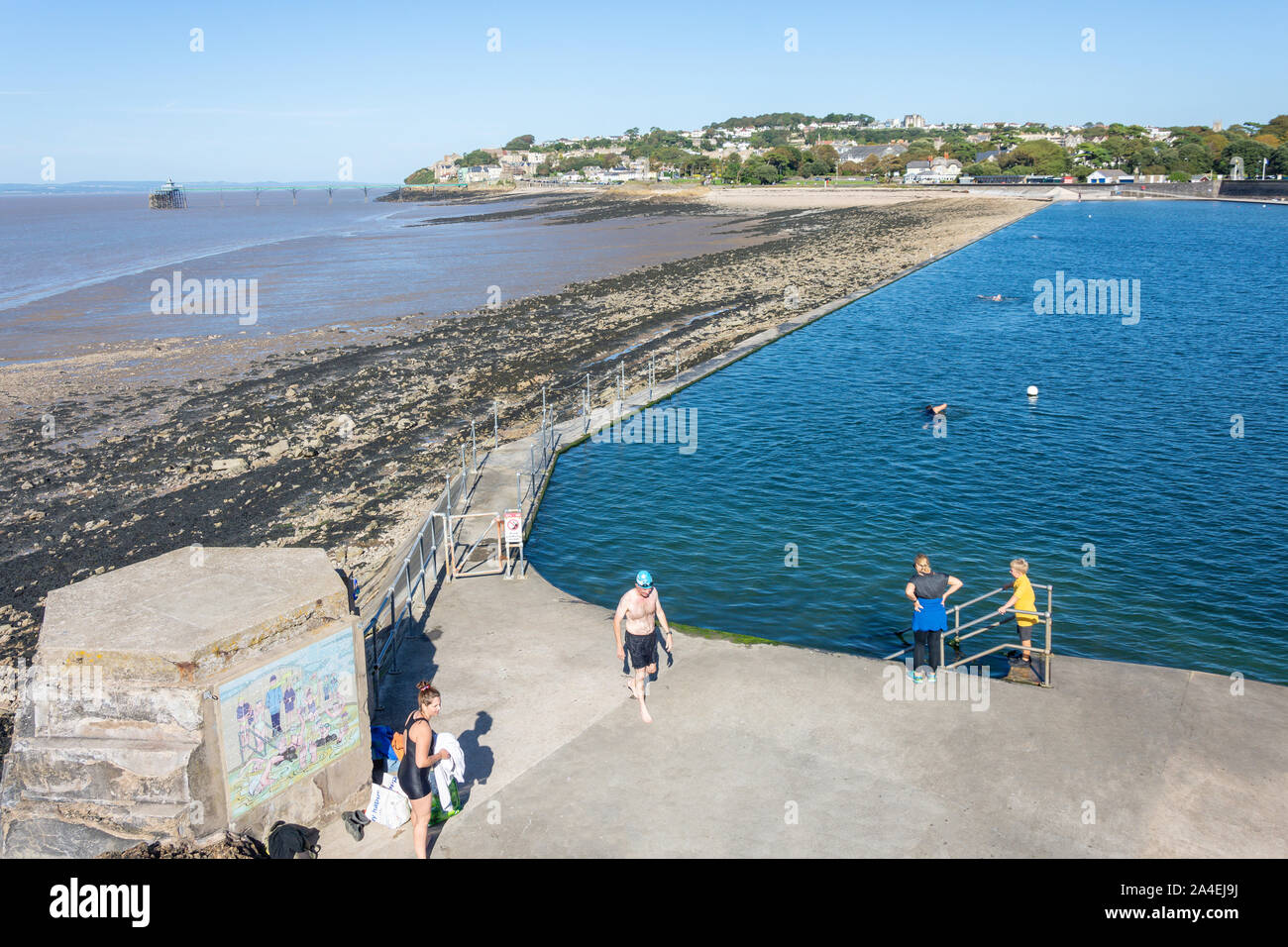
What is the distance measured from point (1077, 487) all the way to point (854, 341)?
1961cm

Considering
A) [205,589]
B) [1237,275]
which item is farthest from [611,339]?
[1237,275]

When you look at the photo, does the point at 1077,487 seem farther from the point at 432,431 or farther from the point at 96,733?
the point at 96,733

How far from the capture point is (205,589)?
873 cm

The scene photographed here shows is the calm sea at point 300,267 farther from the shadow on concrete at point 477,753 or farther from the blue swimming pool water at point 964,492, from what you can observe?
the shadow on concrete at point 477,753

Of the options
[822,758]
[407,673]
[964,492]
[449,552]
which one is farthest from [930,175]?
[822,758]

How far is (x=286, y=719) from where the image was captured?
27.4ft

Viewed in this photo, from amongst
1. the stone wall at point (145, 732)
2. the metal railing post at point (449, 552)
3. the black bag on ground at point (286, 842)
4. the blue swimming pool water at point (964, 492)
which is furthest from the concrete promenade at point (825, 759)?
the blue swimming pool water at point (964, 492)
